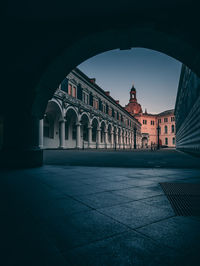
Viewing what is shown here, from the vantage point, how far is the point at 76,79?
2464cm

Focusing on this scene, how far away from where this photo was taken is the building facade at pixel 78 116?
70.2ft

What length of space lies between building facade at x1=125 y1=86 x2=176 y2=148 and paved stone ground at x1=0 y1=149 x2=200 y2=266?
195 feet

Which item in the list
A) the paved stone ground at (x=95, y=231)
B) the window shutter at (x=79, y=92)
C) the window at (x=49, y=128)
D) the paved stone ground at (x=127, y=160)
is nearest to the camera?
the paved stone ground at (x=95, y=231)

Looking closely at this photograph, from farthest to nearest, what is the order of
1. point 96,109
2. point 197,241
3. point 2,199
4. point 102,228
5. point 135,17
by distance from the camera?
point 96,109 < point 135,17 < point 2,199 < point 102,228 < point 197,241

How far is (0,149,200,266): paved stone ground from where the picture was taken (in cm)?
112

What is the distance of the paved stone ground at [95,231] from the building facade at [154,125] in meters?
59.4

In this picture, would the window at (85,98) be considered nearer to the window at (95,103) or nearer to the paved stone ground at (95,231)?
the window at (95,103)

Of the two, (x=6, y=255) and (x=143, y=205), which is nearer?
(x=6, y=255)

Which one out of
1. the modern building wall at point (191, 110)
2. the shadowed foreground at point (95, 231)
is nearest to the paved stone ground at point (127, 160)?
the modern building wall at point (191, 110)

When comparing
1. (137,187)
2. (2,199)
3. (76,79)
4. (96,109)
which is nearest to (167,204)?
(137,187)

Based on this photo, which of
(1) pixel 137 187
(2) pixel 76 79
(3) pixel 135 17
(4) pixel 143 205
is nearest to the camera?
(4) pixel 143 205

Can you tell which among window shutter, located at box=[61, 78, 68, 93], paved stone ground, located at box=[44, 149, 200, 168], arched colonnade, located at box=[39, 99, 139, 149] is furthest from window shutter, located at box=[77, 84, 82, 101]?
paved stone ground, located at box=[44, 149, 200, 168]

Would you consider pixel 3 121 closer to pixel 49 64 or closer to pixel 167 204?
pixel 49 64

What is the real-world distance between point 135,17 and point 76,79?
69.5 ft
